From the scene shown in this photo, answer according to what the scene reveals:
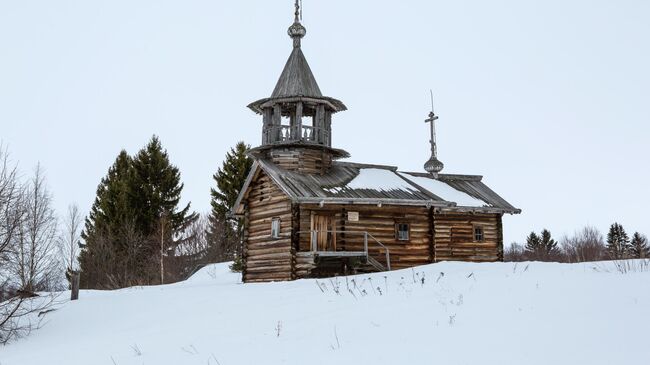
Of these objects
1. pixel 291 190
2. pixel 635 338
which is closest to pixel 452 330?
pixel 635 338

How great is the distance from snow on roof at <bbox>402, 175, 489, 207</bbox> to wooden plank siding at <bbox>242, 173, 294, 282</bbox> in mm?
7661

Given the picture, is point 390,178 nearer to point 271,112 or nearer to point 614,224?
point 271,112

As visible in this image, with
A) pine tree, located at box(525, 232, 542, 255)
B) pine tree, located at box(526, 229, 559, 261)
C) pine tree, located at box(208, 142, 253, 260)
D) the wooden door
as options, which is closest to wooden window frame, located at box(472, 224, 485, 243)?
the wooden door

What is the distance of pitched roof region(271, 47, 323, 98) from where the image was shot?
24953mm

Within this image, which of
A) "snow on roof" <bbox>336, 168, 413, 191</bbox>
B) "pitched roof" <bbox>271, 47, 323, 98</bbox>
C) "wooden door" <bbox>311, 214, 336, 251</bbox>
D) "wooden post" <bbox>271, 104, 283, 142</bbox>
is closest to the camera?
"wooden door" <bbox>311, 214, 336, 251</bbox>

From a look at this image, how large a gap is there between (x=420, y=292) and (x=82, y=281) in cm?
3631

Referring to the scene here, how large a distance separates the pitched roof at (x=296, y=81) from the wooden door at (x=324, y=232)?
5742 millimetres

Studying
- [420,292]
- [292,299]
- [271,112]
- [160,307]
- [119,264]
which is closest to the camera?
[420,292]

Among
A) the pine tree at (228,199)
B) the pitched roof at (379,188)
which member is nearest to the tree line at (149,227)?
the pine tree at (228,199)

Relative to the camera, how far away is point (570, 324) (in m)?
6.91

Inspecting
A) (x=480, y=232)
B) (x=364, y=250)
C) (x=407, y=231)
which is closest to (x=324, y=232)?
(x=364, y=250)

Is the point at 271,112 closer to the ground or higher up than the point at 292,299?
higher up

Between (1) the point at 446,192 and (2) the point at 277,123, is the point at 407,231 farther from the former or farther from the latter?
(2) the point at 277,123

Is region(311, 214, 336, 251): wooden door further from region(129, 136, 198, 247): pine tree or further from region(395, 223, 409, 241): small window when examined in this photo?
region(129, 136, 198, 247): pine tree
